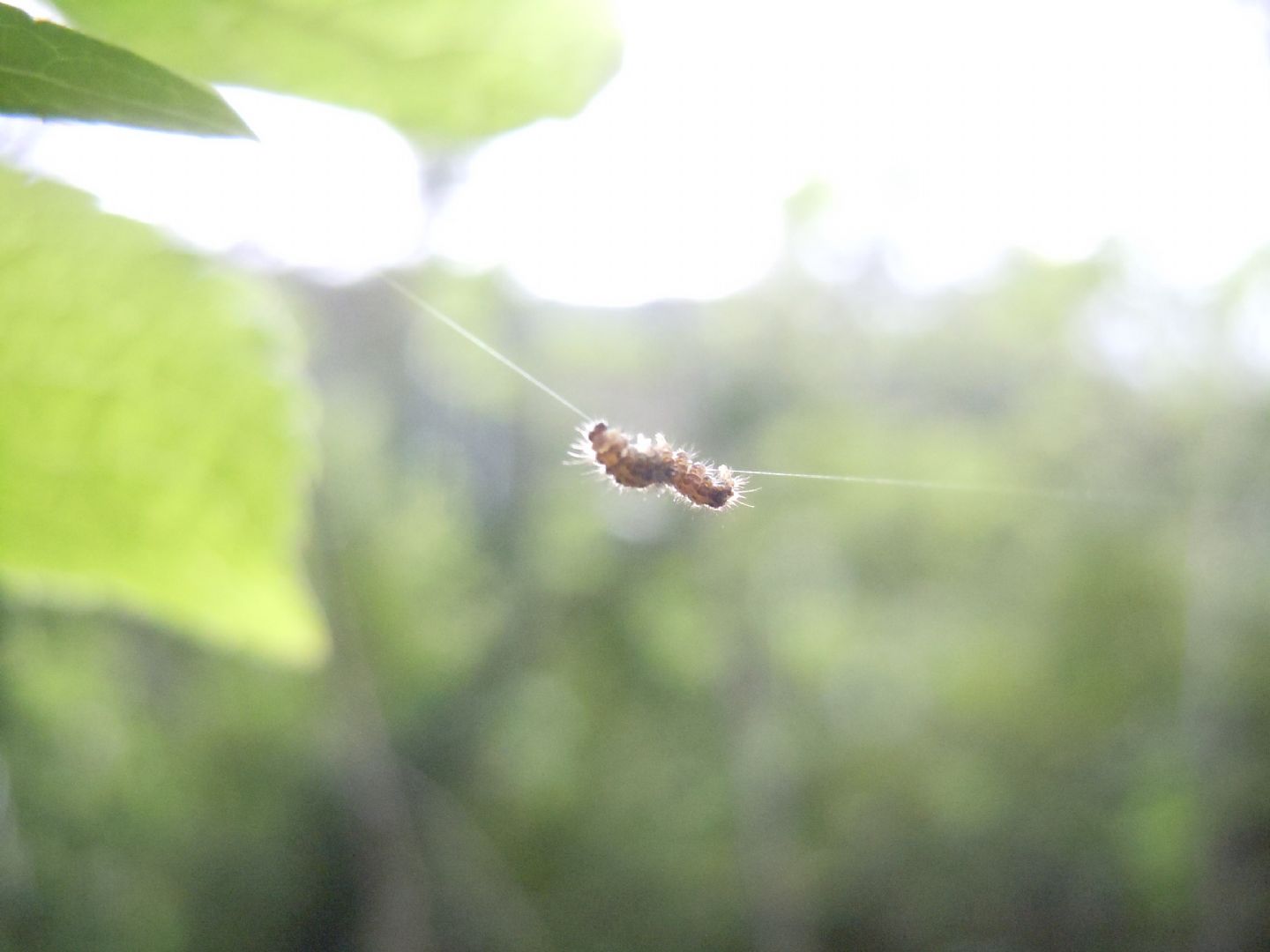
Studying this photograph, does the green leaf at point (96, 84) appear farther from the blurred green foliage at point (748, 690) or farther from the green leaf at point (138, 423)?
the blurred green foliage at point (748, 690)

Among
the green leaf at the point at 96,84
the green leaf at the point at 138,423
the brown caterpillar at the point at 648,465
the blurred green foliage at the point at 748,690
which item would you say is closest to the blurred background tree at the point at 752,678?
the blurred green foliage at the point at 748,690

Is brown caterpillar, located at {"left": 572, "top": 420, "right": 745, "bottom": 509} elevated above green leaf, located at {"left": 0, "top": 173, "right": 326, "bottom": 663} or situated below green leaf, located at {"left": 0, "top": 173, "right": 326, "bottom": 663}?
above

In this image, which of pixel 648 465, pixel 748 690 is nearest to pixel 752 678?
pixel 748 690

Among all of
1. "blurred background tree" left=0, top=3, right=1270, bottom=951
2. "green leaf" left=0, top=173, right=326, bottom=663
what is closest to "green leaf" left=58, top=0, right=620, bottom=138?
"green leaf" left=0, top=173, right=326, bottom=663

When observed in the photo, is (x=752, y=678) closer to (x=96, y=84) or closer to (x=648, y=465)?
(x=648, y=465)

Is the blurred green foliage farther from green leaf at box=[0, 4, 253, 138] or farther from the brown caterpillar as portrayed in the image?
green leaf at box=[0, 4, 253, 138]

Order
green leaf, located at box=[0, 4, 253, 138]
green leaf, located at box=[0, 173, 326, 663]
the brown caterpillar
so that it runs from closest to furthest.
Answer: green leaf, located at box=[0, 4, 253, 138], green leaf, located at box=[0, 173, 326, 663], the brown caterpillar
